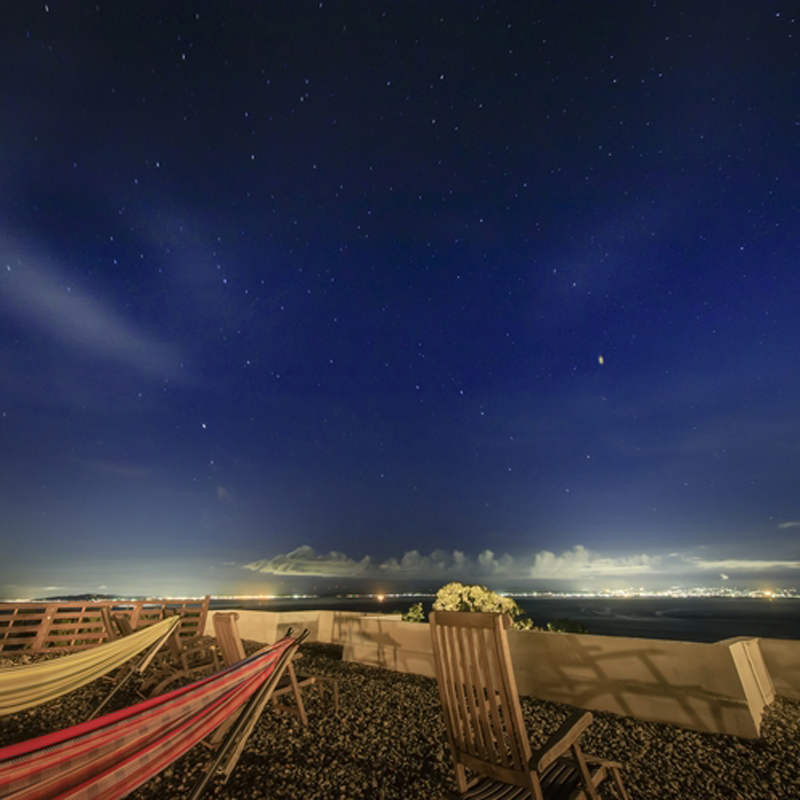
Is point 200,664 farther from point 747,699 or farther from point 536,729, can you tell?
point 747,699

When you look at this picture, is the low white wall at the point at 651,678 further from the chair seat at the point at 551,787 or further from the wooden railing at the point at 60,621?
the wooden railing at the point at 60,621

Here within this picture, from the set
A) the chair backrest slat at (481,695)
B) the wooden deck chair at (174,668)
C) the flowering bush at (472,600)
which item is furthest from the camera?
the flowering bush at (472,600)

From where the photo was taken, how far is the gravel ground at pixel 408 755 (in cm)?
316

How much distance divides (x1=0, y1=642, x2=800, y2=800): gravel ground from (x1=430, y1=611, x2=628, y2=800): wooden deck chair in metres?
1.21

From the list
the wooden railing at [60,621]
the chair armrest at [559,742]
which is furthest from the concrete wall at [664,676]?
the wooden railing at [60,621]

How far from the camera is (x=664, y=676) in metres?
4.34

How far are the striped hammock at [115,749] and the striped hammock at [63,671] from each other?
7.65ft

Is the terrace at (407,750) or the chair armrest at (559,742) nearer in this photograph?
the chair armrest at (559,742)

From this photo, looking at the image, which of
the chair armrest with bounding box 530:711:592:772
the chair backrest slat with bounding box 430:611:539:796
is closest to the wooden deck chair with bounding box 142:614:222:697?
the chair backrest slat with bounding box 430:611:539:796

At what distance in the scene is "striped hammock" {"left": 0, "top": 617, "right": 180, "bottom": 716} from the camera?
12.1ft

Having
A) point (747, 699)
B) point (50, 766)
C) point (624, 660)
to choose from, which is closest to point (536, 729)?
point (624, 660)

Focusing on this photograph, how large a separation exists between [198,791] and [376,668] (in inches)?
216

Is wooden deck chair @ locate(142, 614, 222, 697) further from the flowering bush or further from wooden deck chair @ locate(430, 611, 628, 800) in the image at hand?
wooden deck chair @ locate(430, 611, 628, 800)

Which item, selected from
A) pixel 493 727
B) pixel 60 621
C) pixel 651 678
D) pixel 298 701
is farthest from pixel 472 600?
pixel 60 621
